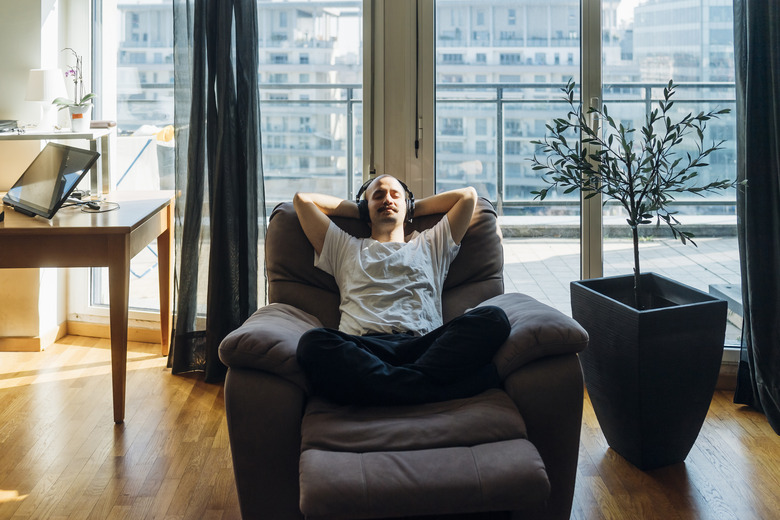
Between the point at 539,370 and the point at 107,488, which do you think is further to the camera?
the point at 107,488

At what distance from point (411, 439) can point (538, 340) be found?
0.47 m

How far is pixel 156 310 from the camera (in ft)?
13.2

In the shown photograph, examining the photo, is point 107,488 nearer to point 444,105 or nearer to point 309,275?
point 309,275

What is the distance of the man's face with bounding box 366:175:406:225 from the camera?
2.82m

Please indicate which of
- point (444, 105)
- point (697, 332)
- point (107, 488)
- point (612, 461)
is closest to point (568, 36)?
point (444, 105)

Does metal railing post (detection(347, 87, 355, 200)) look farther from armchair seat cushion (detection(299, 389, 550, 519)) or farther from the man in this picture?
armchair seat cushion (detection(299, 389, 550, 519))

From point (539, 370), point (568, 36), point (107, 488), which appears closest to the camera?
point (539, 370)

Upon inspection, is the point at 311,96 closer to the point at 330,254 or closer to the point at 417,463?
the point at 330,254

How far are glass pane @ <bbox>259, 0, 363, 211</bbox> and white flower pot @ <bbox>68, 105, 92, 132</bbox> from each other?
2.59ft

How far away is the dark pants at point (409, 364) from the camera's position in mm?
2105

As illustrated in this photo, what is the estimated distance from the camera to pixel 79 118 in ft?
11.5

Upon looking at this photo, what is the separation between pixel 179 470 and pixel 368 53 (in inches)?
75.2

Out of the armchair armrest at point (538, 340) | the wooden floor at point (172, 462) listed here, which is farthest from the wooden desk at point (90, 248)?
the armchair armrest at point (538, 340)

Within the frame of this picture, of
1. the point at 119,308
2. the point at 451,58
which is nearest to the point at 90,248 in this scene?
the point at 119,308
